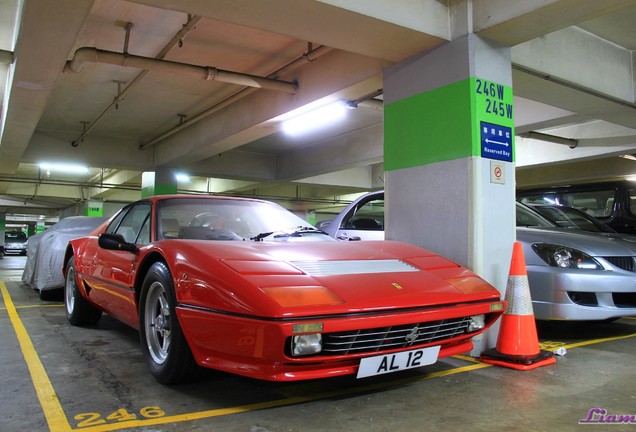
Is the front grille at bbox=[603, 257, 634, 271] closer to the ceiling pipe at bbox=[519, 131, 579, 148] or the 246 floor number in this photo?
the 246 floor number

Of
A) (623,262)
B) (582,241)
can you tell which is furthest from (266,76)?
(623,262)

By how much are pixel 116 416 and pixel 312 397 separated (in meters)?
0.99

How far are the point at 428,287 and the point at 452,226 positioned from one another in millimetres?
1454

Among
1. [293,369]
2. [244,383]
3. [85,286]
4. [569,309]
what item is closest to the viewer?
[293,369]

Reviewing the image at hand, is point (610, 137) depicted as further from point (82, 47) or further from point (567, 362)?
point (82, 47)

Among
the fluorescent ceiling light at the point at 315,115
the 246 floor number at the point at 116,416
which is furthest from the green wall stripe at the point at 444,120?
the 246 floor number at the point at 116,416

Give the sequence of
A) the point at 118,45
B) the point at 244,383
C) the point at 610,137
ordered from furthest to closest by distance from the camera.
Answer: the point at 610,137 < the point at 118,45 < the point at 244,383

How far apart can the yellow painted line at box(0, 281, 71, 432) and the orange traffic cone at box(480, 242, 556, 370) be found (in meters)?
2.68

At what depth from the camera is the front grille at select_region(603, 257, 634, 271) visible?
4.04 metres

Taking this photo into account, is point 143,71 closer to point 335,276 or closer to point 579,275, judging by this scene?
point 335,276

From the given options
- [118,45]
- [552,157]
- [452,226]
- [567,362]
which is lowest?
[567,362]

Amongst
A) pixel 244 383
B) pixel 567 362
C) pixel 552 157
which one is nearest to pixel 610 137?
pixel 552 157

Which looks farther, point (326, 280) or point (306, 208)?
point (306, 208)

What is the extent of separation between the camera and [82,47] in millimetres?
5719
